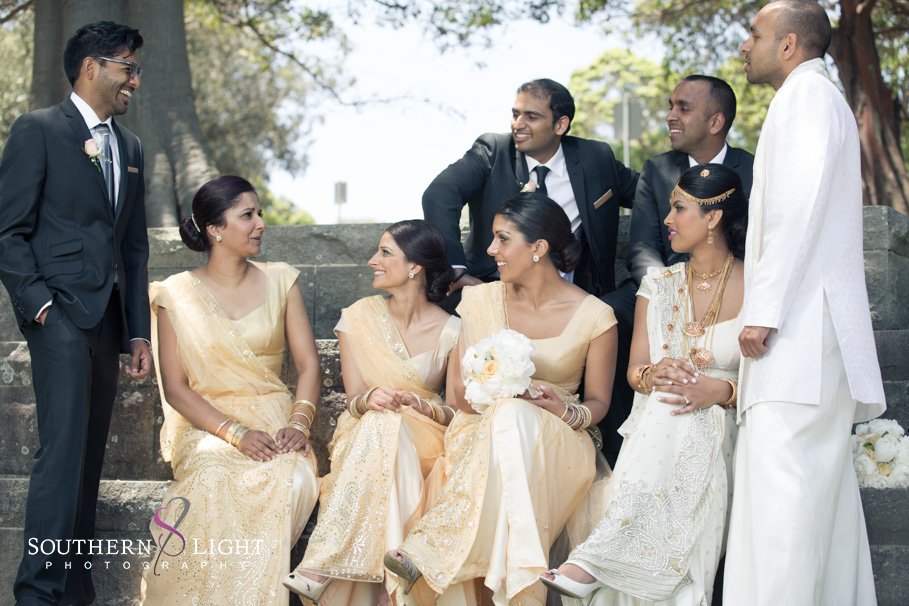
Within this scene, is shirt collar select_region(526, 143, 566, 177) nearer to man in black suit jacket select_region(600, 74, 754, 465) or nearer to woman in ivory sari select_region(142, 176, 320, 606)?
man in black suit jacket select_region(600, 74, 754, 465)

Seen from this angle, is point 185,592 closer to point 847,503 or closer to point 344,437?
point 344,437

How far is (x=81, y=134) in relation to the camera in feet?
15.8

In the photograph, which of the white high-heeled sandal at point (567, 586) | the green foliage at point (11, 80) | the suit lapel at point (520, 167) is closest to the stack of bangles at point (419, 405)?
the white high-heeled sandal at point (567, 586)

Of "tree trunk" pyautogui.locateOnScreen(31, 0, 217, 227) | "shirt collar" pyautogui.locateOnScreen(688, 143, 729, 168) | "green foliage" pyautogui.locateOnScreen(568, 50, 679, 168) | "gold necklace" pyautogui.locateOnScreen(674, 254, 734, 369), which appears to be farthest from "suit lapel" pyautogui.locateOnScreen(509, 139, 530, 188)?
"green foliage" pyautogui.locateOnScreen(568, 50, 679, 168)

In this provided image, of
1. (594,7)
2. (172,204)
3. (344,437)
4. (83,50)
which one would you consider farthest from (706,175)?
(594,7)

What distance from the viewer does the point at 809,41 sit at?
4.30m

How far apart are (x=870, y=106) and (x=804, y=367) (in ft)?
31.9

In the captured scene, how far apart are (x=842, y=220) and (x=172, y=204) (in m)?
5.74

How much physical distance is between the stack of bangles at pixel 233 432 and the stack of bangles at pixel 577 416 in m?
1.41

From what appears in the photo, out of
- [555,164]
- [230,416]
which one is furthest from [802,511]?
[555,164]

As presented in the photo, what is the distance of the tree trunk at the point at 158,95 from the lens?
8.58 meters

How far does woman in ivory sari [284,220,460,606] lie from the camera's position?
446cm

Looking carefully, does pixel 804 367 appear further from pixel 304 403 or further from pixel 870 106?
pixel 870 106

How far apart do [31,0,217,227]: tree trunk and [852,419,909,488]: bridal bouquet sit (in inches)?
214
